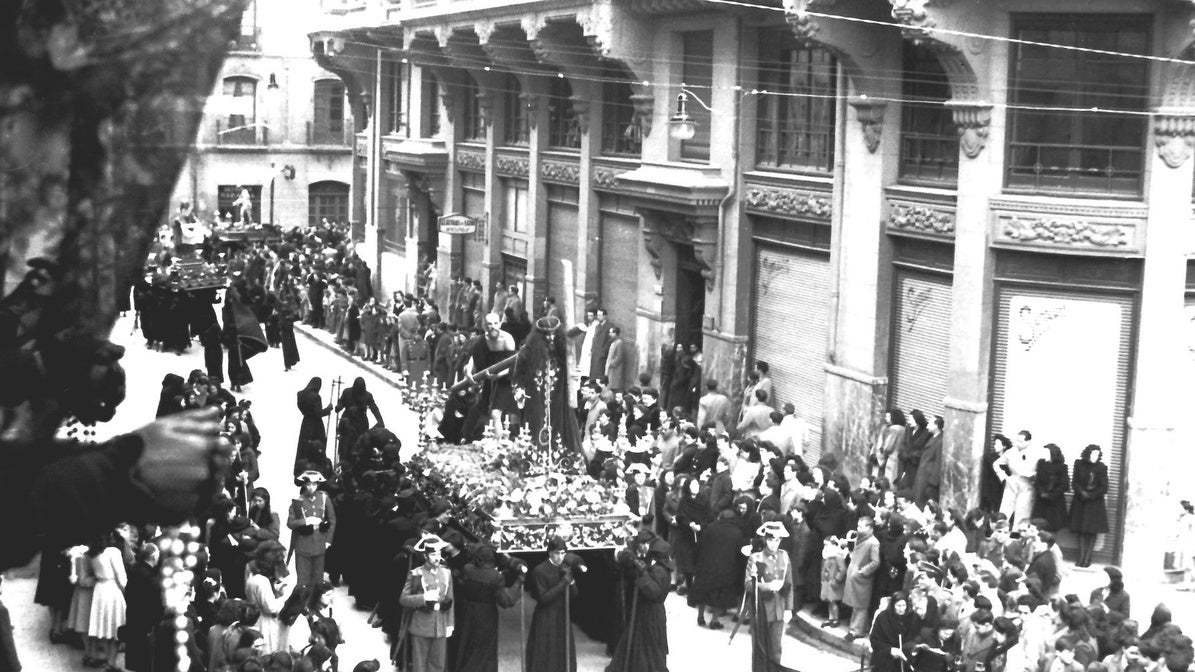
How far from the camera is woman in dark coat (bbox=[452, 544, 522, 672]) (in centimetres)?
1523

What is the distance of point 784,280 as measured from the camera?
2598cm

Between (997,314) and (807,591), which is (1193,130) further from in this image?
(807,591)

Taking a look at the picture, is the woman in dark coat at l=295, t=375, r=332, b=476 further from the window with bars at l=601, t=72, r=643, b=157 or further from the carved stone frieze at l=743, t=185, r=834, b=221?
the window with bars at l=601, t=72, r=643, b=157

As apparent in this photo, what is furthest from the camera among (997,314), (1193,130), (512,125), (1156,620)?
(512,125)

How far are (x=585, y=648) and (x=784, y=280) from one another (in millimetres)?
10067

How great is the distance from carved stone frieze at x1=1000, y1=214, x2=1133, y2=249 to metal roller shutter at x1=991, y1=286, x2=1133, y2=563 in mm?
646

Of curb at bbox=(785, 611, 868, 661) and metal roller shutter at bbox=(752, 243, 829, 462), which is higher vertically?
metal roller shutter at bbox=(752, 243, 829, 462)

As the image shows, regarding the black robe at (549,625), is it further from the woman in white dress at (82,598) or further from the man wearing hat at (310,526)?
the woman in white dress at (82,598)

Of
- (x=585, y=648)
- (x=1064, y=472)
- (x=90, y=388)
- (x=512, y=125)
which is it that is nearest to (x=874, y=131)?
(x=1064, y=472)

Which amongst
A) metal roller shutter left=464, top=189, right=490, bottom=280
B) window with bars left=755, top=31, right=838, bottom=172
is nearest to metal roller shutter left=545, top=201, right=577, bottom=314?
metal roller shutter left=464, top=189, right=490, bottom=280

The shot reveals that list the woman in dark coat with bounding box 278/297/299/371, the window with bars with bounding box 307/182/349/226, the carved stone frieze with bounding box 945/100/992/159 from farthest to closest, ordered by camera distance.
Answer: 1. the window with bars with bounding box 307/182/349/226
2. the woman in dark coat with bounding box 278/297/299/371
3. the carved stone frieze with bounding box 945/100/992/159

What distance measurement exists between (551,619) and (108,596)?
3883 mm

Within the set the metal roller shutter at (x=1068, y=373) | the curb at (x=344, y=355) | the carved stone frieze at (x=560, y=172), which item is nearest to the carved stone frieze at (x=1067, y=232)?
the metal roller shutter at (x=1068, y=373)

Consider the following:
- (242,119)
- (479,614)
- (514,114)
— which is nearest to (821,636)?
(479,614)
